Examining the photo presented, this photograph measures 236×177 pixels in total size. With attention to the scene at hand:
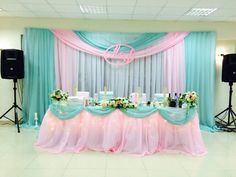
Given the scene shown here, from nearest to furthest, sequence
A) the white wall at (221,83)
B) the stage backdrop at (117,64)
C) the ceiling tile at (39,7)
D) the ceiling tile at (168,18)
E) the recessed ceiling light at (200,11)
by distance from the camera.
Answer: the ceiling tile at (39,7), the recessed ceiling light at (200,11), the ceiling tile at (168,18), the stage backdrop at (117,64), the white wall at (221,83)

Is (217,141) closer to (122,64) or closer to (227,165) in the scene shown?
(227,165)

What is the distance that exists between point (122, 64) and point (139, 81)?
0.58 metres

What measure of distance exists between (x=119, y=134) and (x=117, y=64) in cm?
234

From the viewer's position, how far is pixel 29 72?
590cm

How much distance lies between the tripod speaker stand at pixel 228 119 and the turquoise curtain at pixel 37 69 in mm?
4076

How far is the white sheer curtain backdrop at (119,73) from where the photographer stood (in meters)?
5.99

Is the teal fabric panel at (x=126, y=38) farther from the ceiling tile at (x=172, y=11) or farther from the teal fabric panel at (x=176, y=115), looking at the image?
the teal fabric panel at (x=176, y=115)

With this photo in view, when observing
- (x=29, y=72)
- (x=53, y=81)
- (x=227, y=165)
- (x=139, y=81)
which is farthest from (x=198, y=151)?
(x=29, y=72)

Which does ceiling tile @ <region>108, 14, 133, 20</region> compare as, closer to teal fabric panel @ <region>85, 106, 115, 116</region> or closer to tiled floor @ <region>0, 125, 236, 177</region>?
teal fabric panel @ <region>85, 106, 115, 116</region>

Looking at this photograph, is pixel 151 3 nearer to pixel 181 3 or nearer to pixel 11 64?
pixel 181 3

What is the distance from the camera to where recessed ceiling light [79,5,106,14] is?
4973mm

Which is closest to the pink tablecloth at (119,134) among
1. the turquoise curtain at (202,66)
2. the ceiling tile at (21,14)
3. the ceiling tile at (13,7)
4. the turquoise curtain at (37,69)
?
the turquoise curtain at (37,69)

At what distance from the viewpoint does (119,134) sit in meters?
4.11

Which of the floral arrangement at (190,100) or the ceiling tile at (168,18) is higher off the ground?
the ceiling tile at (168,18)
